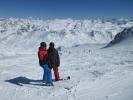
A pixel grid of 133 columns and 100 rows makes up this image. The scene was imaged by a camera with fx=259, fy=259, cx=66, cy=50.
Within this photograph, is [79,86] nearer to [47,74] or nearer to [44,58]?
[47,74]

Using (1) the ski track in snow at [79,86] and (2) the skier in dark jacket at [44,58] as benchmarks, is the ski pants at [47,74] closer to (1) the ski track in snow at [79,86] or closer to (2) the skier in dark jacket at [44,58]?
(2) the skier in dark jacket at [44,58]

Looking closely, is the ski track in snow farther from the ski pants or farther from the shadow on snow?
the ski pants

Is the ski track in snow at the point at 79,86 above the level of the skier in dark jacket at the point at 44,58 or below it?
below

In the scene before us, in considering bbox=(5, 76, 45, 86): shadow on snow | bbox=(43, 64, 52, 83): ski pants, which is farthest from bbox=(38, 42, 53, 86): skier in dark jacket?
bbox=(5, 76, 45, 86): shadow on snow

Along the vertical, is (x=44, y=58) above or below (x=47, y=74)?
above

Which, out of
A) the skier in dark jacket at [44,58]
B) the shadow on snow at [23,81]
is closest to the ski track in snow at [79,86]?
the shadow on snow at [23,81]

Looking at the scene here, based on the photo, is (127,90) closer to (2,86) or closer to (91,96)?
(91,96)

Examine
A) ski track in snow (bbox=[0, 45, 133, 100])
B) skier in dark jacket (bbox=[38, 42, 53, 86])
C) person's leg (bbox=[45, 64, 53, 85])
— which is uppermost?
skier in dark jacket (bbox=[38, 42, 53, 86])

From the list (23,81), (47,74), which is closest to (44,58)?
(47,74)

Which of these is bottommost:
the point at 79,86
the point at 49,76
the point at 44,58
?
the point at 79,86

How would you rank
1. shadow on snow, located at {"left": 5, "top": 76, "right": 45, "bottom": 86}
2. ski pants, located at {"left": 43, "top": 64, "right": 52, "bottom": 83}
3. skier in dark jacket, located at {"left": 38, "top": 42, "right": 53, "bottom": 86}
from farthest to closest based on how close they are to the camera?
shadow on snow, located at {"left": 5, "top": 76, "right": 45, "bottom": 86}, ski pants, located at {"left": 43, "top": 64, "right": 52, "bottom": 83}, skier in dark jacket, located at {"left": 38, "top": 42, "right": 53, "bottom": 86}

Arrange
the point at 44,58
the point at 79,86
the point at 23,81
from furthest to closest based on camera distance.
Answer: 1. the point at 23,81
2. the point at 79,86
3. the point at 44,58

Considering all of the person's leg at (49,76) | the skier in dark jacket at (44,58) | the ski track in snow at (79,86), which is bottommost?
the ski track in snow at (79,86)

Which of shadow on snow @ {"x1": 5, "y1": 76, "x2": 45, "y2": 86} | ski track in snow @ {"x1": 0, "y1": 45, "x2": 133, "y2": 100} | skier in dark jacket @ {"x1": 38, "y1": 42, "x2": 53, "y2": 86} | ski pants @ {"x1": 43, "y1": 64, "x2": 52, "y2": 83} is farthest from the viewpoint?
shadow on snow @ {"x1": 5, "y1": 76, "x2": 45, "y2": 86}
